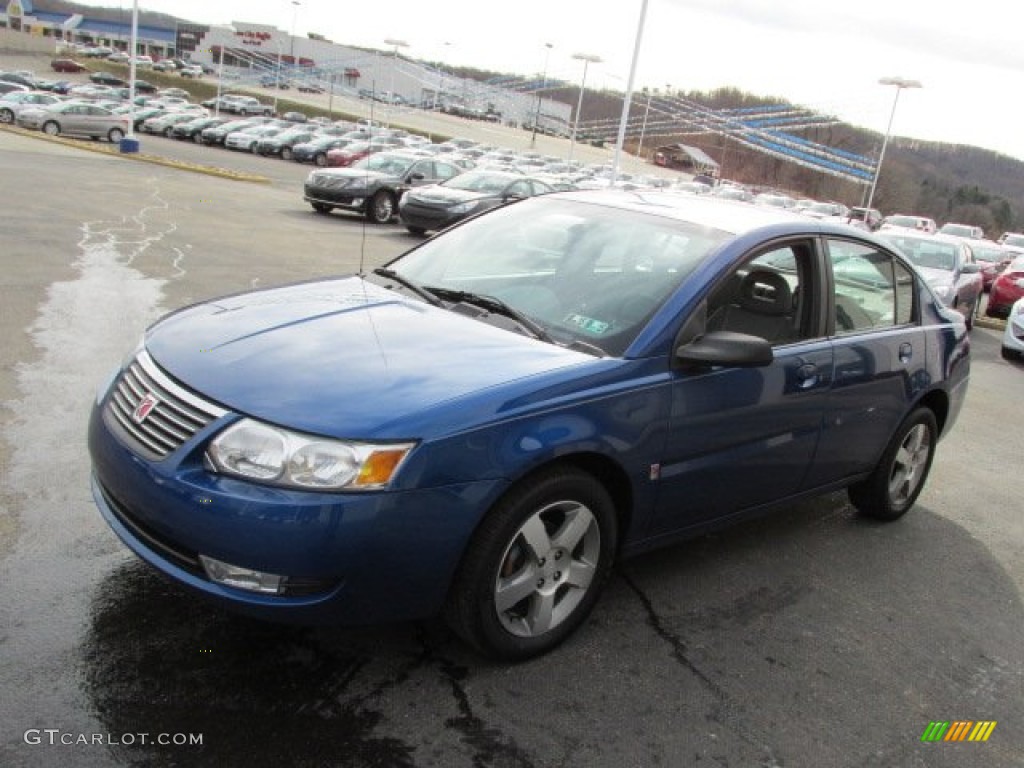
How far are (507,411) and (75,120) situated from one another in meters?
38.0

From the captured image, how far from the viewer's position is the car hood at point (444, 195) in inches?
696

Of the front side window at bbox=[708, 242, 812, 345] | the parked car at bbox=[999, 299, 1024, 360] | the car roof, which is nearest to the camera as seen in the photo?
the front side window at bbox=[708, 242, 812, 345]

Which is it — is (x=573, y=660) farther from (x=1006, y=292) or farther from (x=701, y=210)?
(x=1006, y=292)

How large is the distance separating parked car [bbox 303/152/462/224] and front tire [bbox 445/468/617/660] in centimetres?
1453

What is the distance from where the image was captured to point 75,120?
35.0m

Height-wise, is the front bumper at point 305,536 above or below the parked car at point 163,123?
above

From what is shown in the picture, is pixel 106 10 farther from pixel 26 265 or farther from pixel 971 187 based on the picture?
pixel 26 265

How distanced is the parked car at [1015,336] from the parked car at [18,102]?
37770 mm

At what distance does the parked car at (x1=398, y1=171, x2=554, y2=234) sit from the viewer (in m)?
17.6

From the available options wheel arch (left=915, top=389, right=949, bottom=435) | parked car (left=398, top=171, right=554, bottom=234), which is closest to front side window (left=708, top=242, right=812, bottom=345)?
wheel arch (left=915, top=389, right=949, bottom=435)

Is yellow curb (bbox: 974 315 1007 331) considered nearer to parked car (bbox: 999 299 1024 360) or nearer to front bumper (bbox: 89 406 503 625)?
parked car (bbox: 999 299 1024 360)

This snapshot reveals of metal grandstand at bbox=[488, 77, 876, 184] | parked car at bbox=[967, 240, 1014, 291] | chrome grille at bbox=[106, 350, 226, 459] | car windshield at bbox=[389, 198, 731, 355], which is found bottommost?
parked car at bbox=[967, 240, 1014, 291]

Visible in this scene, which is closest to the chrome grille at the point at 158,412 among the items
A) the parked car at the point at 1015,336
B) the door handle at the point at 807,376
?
the door handle at the point at 807,376

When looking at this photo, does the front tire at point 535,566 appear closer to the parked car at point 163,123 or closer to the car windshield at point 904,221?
the car windshield at point 904,221
